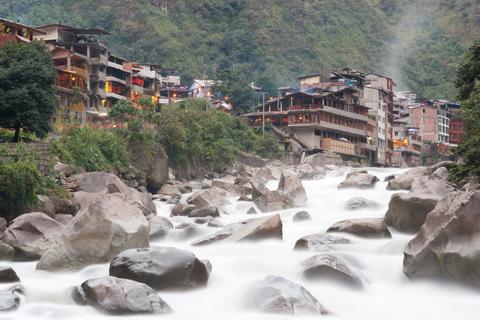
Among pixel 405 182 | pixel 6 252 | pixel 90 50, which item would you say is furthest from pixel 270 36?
pixel 6 252

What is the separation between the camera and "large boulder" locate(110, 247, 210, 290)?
45.4ft

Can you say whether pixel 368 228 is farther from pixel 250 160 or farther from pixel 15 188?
pixel 250 160

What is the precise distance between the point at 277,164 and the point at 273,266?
4862 centimetres

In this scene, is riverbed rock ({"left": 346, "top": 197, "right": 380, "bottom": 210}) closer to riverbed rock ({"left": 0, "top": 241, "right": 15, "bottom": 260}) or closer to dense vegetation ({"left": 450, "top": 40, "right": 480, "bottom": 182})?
dense vegetation ({"left": 450, "top": 40, "right": 480, "bottom": 182})

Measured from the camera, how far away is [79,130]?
125 ft

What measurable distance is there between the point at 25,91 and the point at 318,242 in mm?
18447

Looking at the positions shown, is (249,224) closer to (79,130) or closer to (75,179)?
(75,179)

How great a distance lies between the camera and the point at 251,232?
1900 cm

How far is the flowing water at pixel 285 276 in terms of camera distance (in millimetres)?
13250

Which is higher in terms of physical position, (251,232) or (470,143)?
(470,143)

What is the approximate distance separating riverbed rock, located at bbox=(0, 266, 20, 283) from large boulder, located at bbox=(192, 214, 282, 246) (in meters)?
6.74

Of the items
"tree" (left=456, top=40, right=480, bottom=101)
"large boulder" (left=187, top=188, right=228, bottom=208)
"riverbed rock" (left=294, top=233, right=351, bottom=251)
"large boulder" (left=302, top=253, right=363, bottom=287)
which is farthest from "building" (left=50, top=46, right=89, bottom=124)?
"large boulder" (left=302, top=253, right=363, bottom=287)

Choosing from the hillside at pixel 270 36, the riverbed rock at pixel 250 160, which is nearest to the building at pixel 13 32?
the riverbed rock at pixel 250 160

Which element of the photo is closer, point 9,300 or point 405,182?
point 9,300
